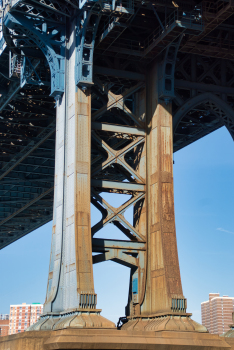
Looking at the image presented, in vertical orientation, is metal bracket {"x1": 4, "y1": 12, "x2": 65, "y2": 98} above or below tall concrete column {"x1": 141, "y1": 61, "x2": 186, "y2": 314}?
above

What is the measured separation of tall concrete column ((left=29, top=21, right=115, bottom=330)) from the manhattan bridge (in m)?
0.04

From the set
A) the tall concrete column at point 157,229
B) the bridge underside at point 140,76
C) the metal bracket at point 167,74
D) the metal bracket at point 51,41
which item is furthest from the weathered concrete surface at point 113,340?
the metal bracket at point 51,41

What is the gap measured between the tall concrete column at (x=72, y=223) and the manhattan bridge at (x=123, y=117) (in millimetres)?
43

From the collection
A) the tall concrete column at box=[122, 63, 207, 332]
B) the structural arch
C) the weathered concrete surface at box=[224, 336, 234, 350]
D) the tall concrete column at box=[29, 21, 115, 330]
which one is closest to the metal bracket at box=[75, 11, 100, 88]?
the tall concrete column at box=[29, 21, 115, 330]

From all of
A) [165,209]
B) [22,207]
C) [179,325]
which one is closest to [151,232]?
[165,209]

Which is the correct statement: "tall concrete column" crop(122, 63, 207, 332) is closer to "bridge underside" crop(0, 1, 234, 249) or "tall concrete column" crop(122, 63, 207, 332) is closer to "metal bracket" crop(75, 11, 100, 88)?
"bridge underside" crop(0, 1, 234, 249)

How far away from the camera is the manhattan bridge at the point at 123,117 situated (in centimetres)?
2548

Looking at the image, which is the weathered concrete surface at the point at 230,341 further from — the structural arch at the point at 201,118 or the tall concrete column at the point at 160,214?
the structural arch at the point at 201,118

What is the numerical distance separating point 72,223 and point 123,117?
733 cm

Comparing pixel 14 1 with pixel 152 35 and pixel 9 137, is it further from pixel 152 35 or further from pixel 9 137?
pixel 9 137

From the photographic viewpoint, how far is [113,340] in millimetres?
22375

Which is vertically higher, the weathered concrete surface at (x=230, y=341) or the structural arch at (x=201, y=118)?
the structural arch at (x=201, y=118)

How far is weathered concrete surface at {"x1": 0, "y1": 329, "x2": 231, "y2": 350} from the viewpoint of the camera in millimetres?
22047

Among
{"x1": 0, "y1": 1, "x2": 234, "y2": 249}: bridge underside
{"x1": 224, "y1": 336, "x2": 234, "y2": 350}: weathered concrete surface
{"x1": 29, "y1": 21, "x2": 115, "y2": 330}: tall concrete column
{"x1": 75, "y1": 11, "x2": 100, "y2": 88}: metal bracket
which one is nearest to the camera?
{"x1": 29, "y1": 21, "x2": 115, "y2": 330}: tall concrete column
